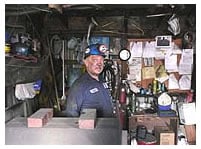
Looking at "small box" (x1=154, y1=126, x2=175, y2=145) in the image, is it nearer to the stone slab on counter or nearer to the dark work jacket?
Result: the dark work jacket

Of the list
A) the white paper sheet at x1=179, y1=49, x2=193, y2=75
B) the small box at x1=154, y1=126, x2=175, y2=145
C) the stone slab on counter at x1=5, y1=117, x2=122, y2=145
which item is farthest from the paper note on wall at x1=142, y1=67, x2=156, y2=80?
the stone slab on counter at x1=5, y1=117, x2=122, y2=145

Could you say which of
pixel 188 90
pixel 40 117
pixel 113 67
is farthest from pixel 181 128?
pixel 40 117

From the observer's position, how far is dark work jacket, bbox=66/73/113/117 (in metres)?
2.47

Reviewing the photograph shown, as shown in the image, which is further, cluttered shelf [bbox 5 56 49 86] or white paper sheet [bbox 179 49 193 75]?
white paper sheet [bbox 179 49 193 75]

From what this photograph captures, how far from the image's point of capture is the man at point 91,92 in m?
2.47

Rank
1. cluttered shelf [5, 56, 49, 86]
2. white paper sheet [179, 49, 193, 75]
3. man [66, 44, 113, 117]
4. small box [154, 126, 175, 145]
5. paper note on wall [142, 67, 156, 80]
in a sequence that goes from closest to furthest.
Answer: cluttered shelf [5, 56, 49, 86] < man [66, 44, 113, 117] < small box [154, 126, 175, 145] < white paper sheet [179, 49, 193, 75] < paper note on wall [142, 67, 156, 80]

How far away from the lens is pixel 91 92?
2.57m

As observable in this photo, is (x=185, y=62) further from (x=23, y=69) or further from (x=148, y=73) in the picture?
(x=23, y=69)

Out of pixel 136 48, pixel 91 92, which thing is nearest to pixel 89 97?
pixel 91 92

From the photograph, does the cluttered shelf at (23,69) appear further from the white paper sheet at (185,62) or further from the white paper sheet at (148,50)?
the white paper sheet at (185,62)

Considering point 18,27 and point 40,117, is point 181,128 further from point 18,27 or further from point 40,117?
point 40,117

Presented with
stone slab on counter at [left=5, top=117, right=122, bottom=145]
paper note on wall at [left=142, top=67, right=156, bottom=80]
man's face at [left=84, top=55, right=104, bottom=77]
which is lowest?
stone slab on counter at [left=5, top=117, right=122, bottom=145]

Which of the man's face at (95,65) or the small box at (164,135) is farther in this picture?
the small box at (164,135)

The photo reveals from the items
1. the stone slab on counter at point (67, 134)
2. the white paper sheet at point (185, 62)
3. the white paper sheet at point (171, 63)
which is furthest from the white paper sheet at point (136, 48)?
the stone slab on counter at point (67, 134)
